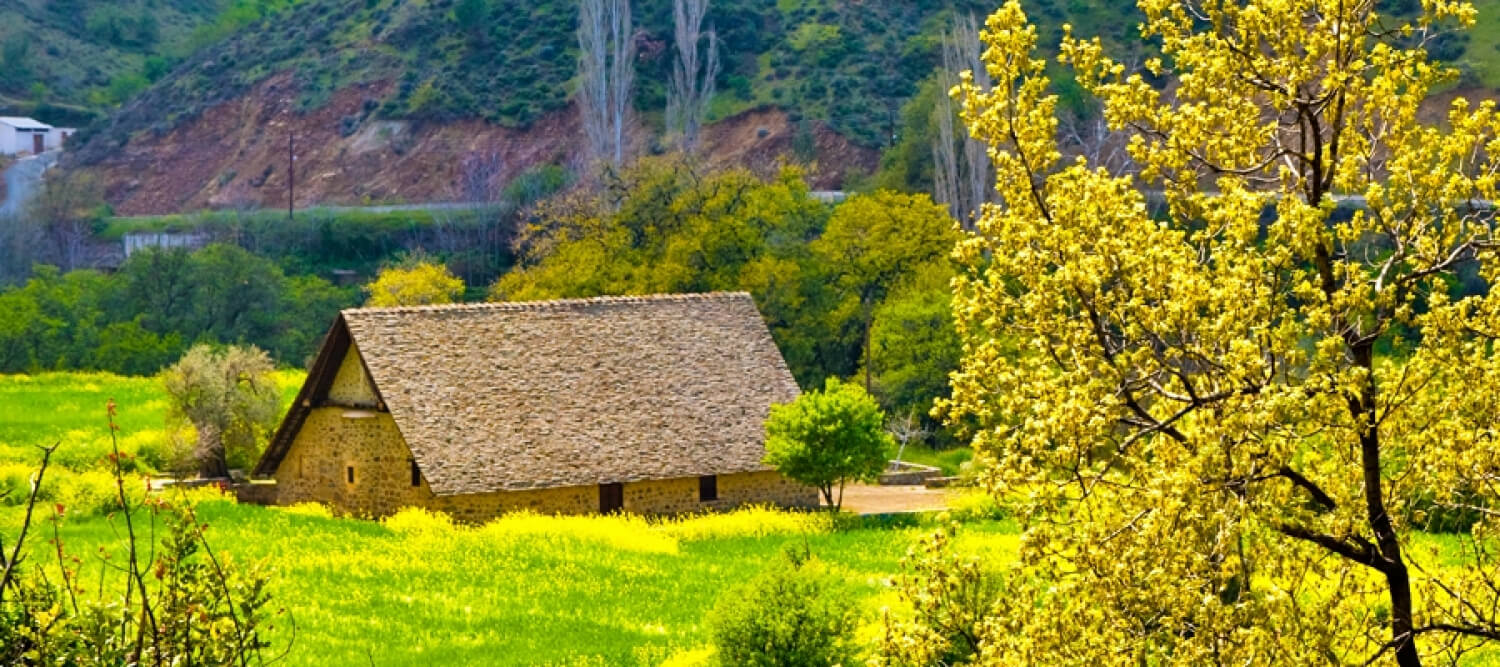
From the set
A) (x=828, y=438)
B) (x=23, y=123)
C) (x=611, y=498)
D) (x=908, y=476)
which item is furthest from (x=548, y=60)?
(x=828, y=438)

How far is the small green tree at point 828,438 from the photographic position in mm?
39844

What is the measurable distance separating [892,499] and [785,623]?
962 inches

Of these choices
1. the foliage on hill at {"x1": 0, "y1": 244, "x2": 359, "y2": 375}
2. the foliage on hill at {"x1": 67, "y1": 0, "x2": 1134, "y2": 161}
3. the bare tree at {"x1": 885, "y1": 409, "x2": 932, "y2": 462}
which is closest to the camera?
the bare tree at {"x1": 885, "y1": 409, "x2": 932, "y2": 462}

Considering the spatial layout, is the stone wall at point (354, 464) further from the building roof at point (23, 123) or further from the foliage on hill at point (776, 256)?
the building roof at point (23, 123)

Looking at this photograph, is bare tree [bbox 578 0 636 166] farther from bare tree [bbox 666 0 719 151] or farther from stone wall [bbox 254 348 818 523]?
stone wall [bbox 254 348 818 523]

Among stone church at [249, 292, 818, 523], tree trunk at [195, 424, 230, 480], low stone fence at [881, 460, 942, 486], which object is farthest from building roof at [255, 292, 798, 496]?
low stone fence at [881, 460, 942, 486]

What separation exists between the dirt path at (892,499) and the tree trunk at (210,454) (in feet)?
51.2

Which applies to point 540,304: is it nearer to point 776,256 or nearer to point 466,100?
point 776,256

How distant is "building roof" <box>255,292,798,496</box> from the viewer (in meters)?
40.8

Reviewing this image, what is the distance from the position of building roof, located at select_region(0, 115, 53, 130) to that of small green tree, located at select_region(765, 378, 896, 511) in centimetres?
8947

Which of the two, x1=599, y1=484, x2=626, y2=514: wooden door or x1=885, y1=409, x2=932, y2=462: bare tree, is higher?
x1=885, y1=409, x2=932, y2=462: bare tree

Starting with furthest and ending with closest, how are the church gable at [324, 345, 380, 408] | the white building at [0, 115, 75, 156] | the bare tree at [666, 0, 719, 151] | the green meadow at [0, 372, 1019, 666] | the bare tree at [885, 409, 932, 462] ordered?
the white building at [0, 115, 75, 156]
the bare tree at [666, 0, 719, 151]
the bare tree at [885, 409, 932, 462]
the church gable at [324, 345, 380, 408]
the green meadow at [0, 372, 1019, 666]

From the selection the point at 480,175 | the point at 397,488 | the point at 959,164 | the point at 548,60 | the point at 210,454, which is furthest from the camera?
the point at 548,60

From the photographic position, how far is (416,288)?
68.1m
